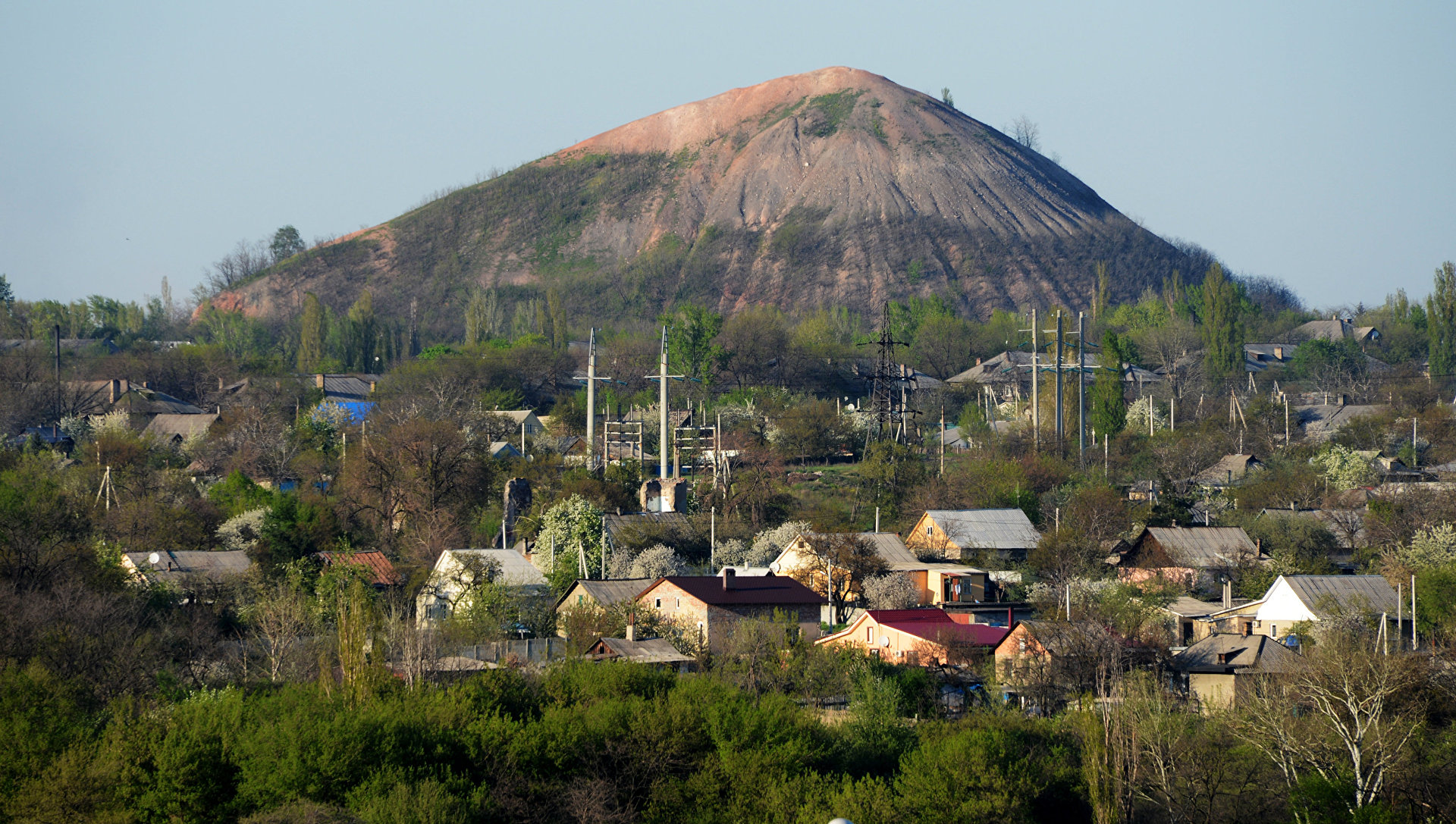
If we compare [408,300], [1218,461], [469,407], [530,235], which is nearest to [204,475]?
[469,407]

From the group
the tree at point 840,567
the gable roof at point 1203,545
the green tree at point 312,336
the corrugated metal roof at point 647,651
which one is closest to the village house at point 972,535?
the gable roof at point 1203,545

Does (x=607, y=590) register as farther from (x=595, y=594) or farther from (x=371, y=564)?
(x=371, y=564)

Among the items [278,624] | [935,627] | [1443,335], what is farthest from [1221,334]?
[278,624]

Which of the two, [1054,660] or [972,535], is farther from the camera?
[972,535]

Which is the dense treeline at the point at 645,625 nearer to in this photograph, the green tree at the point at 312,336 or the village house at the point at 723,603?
the village house at the point at 723,603

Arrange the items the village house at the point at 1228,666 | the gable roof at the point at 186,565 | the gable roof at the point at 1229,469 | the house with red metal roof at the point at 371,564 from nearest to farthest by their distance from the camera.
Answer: the village house at the point at 1228,666 → the gable roof at the point at 186,565 → the house with red metal roof at the point at 371,564 → the gable roof at the point at 1229,469

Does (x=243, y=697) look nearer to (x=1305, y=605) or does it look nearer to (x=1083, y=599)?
(x=1083, y=599)

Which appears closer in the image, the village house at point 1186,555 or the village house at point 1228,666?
the village house at point 1228,666

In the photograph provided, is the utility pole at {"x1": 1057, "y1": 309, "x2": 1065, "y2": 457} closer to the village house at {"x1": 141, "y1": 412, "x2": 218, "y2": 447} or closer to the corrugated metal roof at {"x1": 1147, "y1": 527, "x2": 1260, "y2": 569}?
the corrugated metal roof at {"x1": 1147, "y1": 527, "x2": 1260, "y2": 569}
